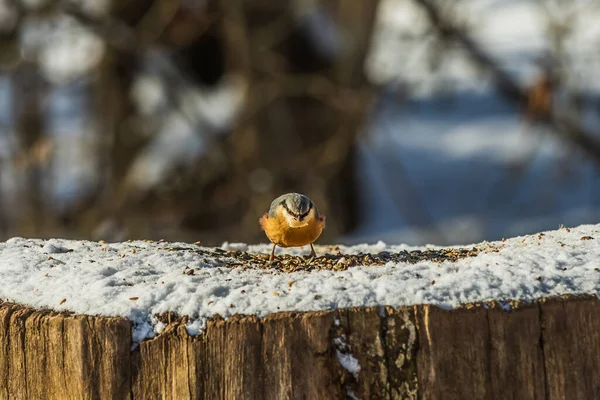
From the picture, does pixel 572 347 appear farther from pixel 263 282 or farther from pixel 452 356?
pixel 263 282

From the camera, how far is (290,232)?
8.54 ft

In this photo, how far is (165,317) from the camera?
2.10 meters

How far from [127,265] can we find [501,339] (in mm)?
1122

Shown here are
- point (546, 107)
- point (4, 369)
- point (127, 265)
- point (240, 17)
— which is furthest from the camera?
point (240, 17)

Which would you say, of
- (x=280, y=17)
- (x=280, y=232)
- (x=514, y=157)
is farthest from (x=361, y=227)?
(x=280, y=232)

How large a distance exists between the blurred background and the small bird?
12.5ft

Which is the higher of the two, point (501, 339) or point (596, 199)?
point (596, 199)

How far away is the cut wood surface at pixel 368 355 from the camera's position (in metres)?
2.02

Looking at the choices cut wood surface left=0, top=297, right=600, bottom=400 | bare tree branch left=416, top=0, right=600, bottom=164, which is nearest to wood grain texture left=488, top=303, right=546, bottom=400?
cut wood surface left=0, top=297, right=600, bottom=400

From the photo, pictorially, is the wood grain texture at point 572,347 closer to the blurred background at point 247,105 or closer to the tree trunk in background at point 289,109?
the blurred background at point 247,105

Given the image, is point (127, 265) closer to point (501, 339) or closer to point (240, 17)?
point (501, 339)

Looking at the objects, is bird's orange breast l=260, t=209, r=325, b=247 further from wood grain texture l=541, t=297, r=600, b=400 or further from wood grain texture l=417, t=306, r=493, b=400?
wood grain texture l=541, t=297, r=600, b=400

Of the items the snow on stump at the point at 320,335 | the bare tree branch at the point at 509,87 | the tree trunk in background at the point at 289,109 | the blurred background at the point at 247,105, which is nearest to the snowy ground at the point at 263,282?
the snow on stump at the point at 320,335

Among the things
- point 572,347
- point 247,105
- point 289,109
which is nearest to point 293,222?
point 572,347
